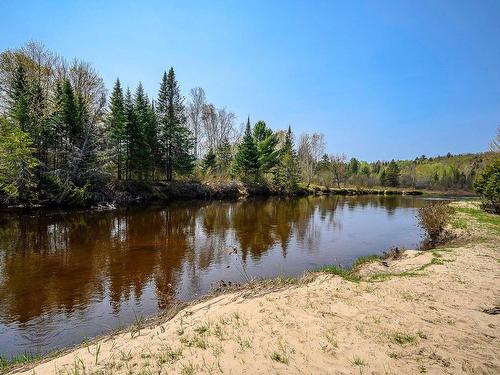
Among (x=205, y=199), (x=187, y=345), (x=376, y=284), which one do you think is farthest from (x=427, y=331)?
(x=205, y=199)

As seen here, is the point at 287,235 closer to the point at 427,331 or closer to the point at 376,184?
the point at 427,331

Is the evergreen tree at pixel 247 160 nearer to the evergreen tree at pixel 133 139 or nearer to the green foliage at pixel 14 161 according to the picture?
the evergreen tree at pixel 133 139

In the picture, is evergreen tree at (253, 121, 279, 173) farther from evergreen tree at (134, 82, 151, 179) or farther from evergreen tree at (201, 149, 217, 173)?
evergreen tree at (134, 82, 151, 179)

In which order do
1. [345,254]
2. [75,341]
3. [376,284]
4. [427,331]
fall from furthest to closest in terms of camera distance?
1. [345,254]
2. [376,284]
3. [75,341]
4. [427,331]

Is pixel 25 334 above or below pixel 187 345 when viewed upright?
below

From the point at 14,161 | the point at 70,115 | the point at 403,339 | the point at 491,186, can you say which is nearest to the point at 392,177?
the point at 491,186

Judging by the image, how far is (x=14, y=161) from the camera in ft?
83.0

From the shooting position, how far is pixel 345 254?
1614 cm

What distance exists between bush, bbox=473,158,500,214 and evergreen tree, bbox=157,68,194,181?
35.9 meters

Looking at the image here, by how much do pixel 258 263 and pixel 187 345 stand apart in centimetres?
919

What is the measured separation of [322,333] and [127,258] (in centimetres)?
1155

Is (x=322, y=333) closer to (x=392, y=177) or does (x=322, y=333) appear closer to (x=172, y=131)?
(x=172, y=131)

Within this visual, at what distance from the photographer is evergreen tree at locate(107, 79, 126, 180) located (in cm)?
3778

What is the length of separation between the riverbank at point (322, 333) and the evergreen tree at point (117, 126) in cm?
3440
